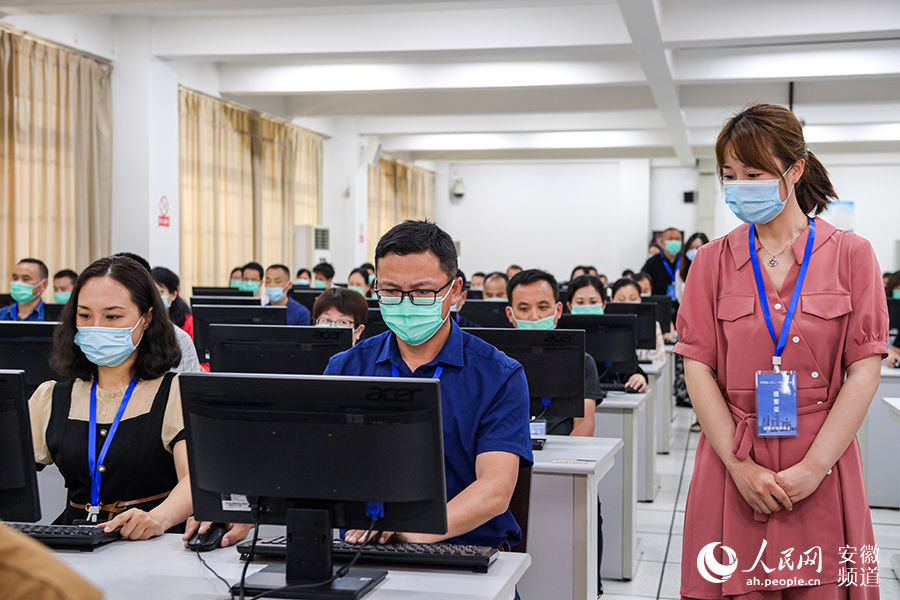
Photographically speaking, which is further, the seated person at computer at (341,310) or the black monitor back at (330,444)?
the seated person at computer at (341,310)

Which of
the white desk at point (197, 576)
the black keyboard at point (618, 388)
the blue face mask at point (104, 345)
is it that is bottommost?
the black keyboard at point (618, 388)

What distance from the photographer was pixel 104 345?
2.70 m

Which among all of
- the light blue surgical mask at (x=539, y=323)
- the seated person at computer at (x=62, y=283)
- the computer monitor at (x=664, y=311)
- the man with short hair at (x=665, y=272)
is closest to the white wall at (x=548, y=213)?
the man with short hair at (x=665, y=272)

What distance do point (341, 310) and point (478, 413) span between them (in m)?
2.40

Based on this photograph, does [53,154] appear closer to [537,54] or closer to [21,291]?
[21,291]

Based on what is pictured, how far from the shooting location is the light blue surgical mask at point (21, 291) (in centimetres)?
674

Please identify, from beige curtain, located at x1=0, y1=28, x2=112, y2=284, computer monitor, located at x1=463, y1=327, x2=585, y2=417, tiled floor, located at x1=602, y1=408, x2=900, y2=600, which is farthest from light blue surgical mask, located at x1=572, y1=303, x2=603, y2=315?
beige curtain, located at x1=0, y1=28, x2=112, y2=284

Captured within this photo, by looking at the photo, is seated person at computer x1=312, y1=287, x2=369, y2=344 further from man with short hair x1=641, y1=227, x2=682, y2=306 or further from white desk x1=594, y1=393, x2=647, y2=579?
man with short hair x1=641, y1=227, x2=682, y2=306

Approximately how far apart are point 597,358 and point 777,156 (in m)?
3.10

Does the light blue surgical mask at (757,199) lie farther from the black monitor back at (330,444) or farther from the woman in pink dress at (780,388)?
the black monitor back at (330,444)

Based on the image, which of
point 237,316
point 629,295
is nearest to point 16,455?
point 237,316

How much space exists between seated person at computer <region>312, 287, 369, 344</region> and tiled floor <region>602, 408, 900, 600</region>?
168cm

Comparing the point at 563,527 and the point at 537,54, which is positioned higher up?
the point at 537,54

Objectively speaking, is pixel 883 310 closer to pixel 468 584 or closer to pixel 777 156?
pixel 777 156
